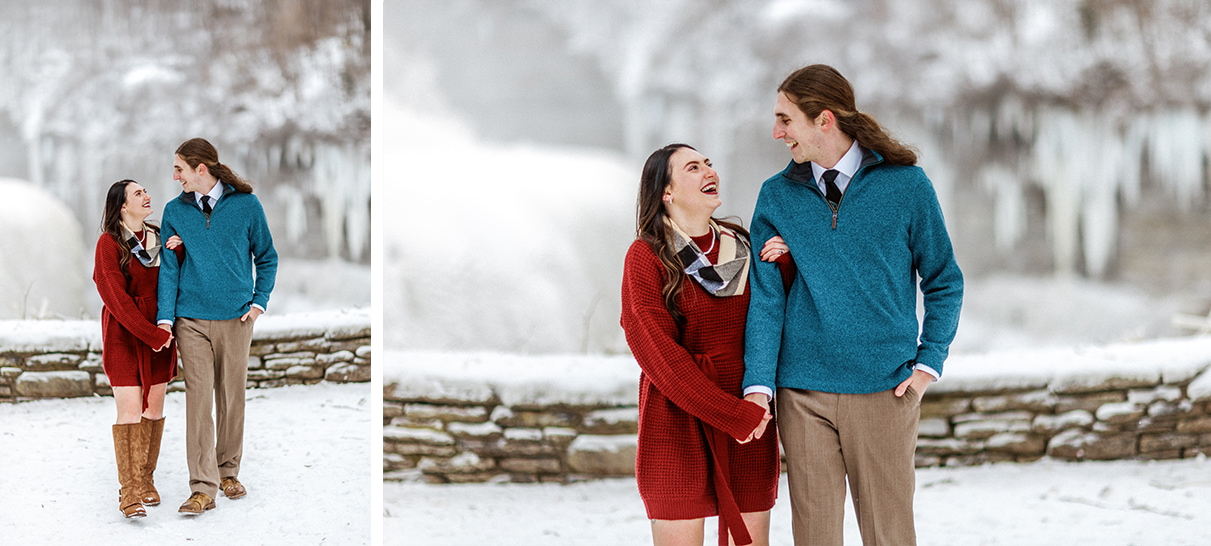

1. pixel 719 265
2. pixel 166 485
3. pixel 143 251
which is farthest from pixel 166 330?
pixel 719 265

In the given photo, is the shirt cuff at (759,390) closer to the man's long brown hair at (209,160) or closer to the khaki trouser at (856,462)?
the khaki trouser at (856,462)

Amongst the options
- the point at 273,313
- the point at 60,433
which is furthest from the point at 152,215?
the point at 60,433

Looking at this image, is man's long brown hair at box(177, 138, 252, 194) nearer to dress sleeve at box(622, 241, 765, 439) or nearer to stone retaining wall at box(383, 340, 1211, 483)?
stone retaining wall at box(383, 340, 1211, 483)

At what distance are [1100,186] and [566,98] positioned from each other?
8.17 feet

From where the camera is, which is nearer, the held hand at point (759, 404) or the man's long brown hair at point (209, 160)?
the held hand at point (759, 404)

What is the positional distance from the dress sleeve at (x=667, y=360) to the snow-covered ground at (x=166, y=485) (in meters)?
1.71

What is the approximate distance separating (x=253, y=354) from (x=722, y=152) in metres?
2.19

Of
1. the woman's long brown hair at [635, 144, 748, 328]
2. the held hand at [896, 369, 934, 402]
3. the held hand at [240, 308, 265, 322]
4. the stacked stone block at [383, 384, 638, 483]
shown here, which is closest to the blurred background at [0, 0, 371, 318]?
the held hand at [240, 308, 265, 322]

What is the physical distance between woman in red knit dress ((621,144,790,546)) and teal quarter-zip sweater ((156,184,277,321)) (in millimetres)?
1518

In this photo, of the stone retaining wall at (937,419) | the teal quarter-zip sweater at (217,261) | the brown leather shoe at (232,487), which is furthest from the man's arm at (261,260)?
the stone retaining wall at (937,419)

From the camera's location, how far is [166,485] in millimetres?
2545

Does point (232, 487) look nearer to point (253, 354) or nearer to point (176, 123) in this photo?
point (253, 354)

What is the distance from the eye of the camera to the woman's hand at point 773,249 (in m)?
1.72

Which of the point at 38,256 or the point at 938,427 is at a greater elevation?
the point at 38,256
